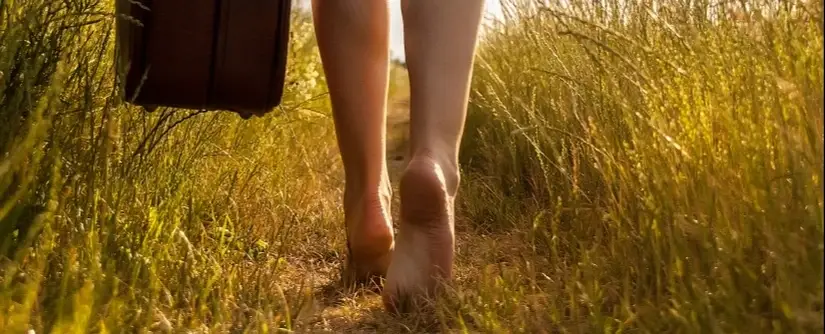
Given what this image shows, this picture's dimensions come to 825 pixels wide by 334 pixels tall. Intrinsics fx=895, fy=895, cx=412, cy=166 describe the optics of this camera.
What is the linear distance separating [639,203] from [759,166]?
0.72 feet

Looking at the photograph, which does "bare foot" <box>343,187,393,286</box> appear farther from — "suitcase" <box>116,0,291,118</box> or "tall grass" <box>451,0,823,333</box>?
"suitcase" <box>116,0,291,118</box>

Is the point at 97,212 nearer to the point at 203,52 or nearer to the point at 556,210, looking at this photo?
the point at 203,52

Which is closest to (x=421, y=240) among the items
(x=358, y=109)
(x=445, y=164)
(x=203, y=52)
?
(x=445, y=164)

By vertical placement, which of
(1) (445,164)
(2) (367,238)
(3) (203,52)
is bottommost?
(2) (367,238)

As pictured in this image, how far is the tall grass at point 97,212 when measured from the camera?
3.83 ft

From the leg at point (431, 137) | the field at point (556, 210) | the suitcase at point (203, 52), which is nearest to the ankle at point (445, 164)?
the leg at point (431, 137)

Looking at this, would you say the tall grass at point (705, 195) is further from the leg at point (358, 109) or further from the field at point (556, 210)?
the leg at point (358, 109)

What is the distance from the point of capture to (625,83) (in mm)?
1667

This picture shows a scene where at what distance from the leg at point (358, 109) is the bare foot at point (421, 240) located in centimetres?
21

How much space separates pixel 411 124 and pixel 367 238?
0.26m

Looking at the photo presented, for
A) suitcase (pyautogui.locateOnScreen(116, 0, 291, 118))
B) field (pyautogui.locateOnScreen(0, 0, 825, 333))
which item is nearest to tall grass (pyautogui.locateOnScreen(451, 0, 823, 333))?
field (pyautogui.locateOnScreen(0, 0, 825, 333))

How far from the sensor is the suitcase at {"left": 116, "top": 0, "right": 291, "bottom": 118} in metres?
1.38

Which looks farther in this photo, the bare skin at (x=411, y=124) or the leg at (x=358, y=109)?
the leg at (x=358, y=109)

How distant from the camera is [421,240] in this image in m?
1.58
